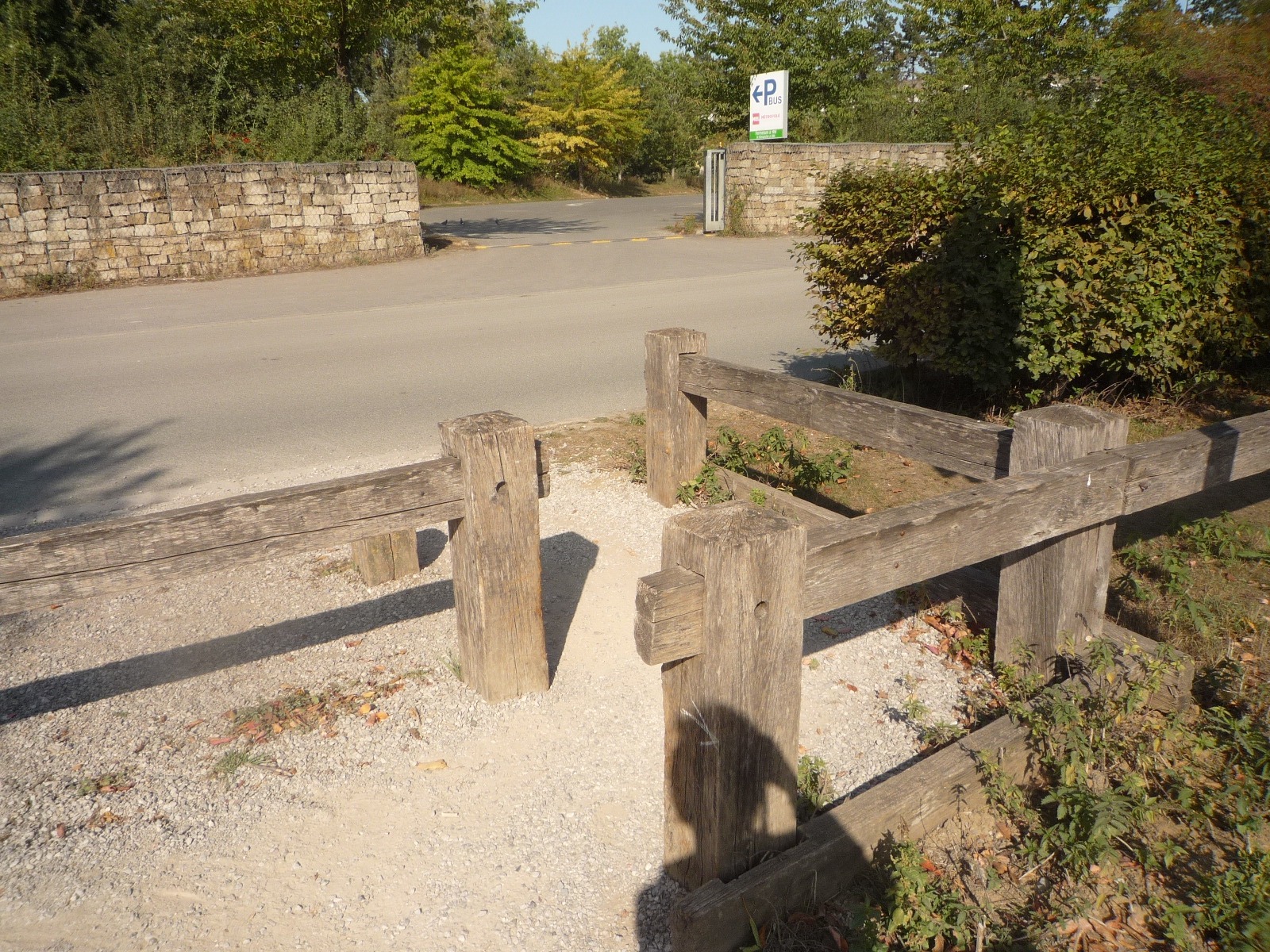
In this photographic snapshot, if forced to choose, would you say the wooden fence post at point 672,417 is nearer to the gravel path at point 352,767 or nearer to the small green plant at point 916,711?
the gravel path at point 352,767

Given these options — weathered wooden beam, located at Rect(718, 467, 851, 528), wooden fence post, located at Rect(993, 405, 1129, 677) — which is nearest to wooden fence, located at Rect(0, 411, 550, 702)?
weathered wooden beam, located at Rect(718, 467, 851, 528)

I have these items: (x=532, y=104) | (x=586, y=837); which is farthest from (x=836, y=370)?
(x=532, y=104)

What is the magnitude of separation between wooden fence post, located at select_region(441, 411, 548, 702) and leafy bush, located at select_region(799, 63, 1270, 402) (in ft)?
11.9

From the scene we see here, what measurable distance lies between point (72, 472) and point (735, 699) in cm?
558

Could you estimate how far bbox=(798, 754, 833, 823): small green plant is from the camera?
2.99 m

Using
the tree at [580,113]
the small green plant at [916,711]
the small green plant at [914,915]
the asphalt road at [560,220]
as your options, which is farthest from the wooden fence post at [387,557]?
A: the tree at [580,113]

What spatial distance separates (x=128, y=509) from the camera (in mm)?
5652

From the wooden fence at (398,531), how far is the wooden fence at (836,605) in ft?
3.56

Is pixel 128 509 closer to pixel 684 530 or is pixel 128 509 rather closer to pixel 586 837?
pixel 586 837

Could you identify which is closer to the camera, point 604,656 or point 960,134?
point 604,656

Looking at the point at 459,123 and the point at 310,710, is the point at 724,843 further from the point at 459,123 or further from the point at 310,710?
the point at 459,123

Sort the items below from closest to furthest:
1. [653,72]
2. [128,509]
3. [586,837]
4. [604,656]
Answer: [586,837] → [604,656] → [128,509] → [653,72]

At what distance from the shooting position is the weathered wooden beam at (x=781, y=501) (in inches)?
183

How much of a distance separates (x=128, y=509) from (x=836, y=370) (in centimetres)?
553
